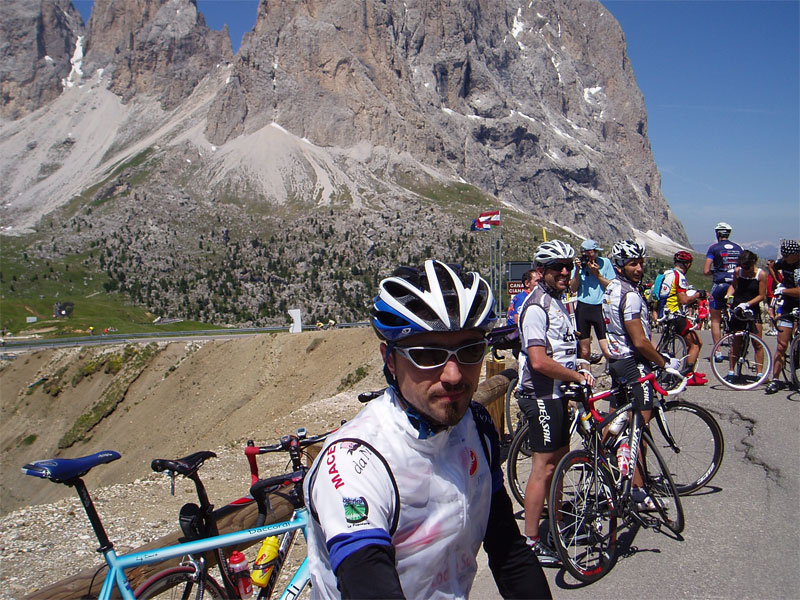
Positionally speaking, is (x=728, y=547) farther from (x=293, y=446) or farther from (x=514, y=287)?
(x=514, y=287)

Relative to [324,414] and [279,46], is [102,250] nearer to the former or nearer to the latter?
[279,46]

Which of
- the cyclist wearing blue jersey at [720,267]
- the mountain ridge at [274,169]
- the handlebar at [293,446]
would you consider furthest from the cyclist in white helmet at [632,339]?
the mountain ridge at [274,169]

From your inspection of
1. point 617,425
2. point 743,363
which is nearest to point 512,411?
point 743,363

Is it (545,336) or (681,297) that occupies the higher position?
(681,297)

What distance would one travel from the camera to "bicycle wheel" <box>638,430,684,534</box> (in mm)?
5121

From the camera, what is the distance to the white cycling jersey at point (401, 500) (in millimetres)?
1829

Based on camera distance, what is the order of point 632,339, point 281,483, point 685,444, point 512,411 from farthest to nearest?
point 512,411
point 685,444
point 632,339
point 281,483

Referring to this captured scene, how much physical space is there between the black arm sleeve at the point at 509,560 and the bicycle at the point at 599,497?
7.85 ft

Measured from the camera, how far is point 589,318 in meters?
9.53

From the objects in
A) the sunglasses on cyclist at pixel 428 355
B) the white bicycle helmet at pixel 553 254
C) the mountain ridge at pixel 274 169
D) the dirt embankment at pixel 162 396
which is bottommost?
the dirt embankment at pixel 162 396

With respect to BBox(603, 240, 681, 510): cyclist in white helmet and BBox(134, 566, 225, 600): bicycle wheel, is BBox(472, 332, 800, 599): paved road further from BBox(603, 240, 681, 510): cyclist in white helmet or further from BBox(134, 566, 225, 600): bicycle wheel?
BBox(134, 566, 225, 600): bicycle wheel

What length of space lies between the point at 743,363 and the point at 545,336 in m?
7.53

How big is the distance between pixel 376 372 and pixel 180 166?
14014 cm

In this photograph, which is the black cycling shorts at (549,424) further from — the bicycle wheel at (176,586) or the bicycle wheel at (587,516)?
the bicycle wheel at (176,586)
